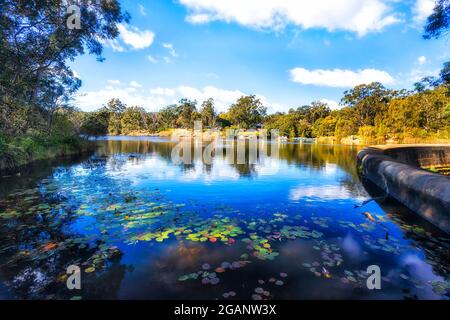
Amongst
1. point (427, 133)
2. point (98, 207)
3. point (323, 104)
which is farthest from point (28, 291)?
point (323, 104)

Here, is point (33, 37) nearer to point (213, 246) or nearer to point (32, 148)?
point (32, 148)

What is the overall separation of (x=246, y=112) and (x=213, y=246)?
106 m

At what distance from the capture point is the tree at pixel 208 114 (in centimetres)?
10025

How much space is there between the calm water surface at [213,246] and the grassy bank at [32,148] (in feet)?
19.4

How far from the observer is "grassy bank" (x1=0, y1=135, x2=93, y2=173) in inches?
538

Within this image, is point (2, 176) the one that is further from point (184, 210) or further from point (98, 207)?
point (184, 210)

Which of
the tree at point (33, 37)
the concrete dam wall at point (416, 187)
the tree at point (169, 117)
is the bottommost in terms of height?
the concrete dam wall at point (416, 187)

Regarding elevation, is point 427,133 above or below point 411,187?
above

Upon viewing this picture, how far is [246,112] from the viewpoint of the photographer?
351 feet

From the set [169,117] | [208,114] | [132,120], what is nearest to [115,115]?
[132,120]

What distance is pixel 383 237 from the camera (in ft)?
18.4

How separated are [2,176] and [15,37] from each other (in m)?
8.27

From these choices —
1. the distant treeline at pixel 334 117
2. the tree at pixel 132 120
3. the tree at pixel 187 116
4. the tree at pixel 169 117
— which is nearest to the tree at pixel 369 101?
the distant treeline at pixel 334 117

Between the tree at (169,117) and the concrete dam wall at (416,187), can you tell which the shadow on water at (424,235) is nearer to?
the concrete dam wall at (416,187)
